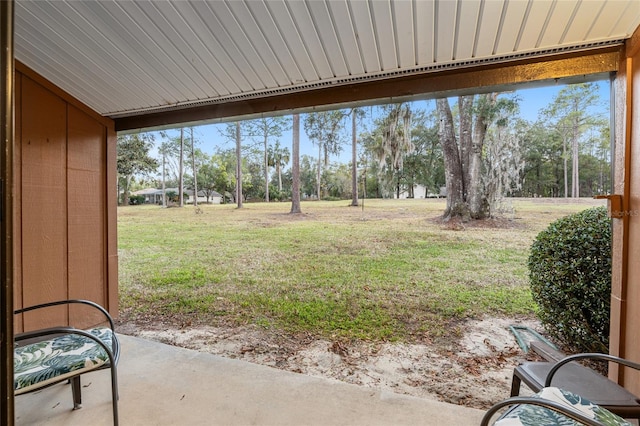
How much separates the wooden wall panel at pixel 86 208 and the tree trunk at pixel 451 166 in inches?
154

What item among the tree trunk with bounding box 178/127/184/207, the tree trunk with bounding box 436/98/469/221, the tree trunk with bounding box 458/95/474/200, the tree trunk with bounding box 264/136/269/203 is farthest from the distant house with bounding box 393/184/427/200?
the tree trunk with bounding box 178/127/184/207

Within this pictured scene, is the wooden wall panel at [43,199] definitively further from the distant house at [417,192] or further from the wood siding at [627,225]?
the wood siding at [627,225]

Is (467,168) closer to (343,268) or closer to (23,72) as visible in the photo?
(343,268)

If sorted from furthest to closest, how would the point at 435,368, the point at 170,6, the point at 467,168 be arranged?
the point at 467,168
the point at 435,368
the point at 170,6

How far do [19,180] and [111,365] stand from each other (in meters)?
1.75

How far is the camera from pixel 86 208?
2.71m

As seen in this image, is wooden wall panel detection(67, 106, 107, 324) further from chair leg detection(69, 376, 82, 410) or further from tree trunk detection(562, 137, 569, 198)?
tree trunk detection(562, 137, 569, 198)

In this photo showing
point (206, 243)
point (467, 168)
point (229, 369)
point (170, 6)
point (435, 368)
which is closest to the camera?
point (170, 6)

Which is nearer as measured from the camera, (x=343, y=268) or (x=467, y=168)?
(x=467, y=168)

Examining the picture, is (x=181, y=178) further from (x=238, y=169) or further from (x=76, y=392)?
(x=76, y=392)

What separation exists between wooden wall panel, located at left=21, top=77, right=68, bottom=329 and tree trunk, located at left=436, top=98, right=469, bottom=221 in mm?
4056

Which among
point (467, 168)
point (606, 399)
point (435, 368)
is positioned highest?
point (467, 168)

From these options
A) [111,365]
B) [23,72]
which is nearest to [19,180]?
[23,72]

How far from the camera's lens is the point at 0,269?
537 millimetres
